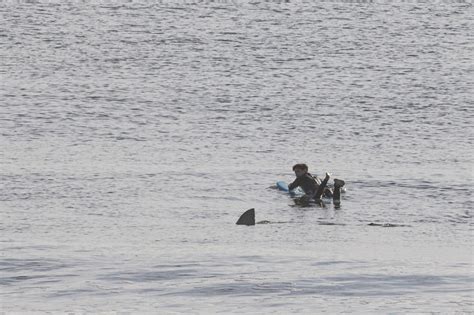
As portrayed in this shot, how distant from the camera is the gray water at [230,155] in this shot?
23.1 m

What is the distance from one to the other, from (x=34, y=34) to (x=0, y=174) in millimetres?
41379

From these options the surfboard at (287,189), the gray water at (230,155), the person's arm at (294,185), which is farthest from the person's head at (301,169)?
the gray water at (230,155)

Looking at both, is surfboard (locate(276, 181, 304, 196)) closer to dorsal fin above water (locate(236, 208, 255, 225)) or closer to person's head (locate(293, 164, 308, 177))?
person's head (locate(293, 164, 308, 177))

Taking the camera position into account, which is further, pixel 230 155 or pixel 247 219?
pixel 230 155

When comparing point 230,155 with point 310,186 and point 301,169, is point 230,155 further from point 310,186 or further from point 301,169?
point 310,186

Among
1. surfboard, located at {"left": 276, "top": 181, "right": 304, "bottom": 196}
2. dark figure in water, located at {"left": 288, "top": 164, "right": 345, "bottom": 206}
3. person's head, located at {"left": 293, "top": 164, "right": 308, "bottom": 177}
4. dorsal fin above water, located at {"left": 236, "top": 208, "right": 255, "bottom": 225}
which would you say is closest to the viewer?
dorsal fin above water, located at {"left": 236, "top": 208, "right": 255, "bottom": 225}

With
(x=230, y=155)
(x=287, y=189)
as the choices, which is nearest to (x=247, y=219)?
(x=287, y=189)

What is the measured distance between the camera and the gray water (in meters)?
23.1

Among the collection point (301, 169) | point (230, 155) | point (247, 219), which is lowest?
point (247, 219)

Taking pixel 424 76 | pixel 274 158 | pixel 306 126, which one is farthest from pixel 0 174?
pixel 424 76

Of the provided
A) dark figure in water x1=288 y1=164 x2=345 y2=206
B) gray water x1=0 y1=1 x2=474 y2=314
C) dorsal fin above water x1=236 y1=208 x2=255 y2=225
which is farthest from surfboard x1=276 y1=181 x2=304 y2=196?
dorsal fin above water x1=236 y1=208 x2=255 y2=225

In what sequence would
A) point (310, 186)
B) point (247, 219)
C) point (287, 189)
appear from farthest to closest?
point (287, 189), point (310, 186), point (247, 219)

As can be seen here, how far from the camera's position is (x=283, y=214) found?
33125 mm

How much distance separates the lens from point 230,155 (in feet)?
144
